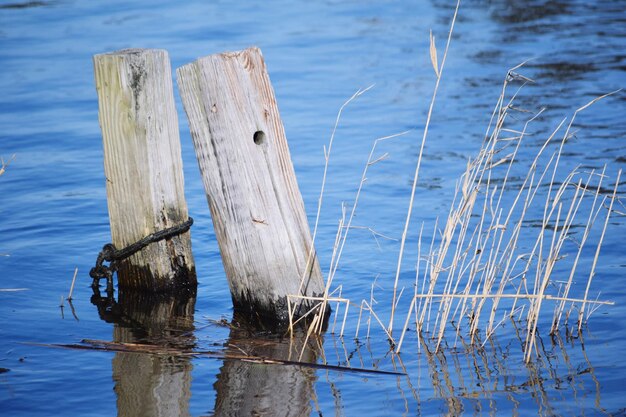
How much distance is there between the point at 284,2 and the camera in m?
18.5

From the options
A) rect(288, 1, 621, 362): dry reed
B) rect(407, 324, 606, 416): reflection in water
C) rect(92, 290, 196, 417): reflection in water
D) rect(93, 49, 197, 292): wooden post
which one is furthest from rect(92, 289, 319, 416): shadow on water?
rect(407, 324, 606, 416): reflection in water

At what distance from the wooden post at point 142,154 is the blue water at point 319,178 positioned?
21.4 inches

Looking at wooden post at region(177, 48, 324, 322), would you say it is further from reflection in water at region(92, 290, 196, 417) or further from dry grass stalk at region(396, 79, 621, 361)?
dry grass stalk at region(396, 79, 621, 361)

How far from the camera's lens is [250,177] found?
5.50m

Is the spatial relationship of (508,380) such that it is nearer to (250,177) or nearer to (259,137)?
(250,177)

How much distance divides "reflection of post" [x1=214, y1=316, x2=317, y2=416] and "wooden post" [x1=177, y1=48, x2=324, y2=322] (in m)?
0.27

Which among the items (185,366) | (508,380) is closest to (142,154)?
(185,366)

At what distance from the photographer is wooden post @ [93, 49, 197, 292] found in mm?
5793

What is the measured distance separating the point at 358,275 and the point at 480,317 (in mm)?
1221

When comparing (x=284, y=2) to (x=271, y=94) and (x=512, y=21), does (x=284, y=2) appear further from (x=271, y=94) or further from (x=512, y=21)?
(x=271, y=94)

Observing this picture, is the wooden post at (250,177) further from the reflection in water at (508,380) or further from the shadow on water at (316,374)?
the reflection in water at (508,380)

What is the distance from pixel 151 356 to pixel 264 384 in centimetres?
79

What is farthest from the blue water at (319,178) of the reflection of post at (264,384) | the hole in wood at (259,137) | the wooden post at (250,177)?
the hole in wood at (259,137)

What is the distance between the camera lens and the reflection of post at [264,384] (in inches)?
194
